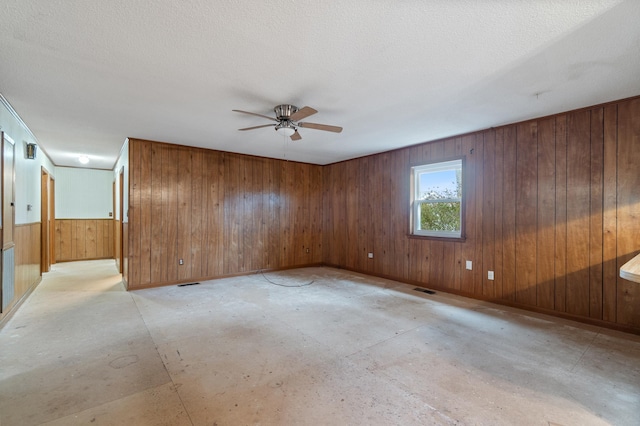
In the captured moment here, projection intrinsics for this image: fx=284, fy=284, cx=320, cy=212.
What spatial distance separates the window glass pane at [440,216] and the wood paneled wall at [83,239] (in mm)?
7821

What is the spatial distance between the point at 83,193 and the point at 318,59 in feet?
26.2

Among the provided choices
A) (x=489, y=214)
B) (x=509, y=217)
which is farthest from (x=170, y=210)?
(x=509, y=217)

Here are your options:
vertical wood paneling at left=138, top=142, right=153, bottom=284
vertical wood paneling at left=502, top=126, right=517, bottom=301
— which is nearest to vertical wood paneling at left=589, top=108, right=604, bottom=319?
vertical wood paneling at left=502, top=126, right=517, bottom=301

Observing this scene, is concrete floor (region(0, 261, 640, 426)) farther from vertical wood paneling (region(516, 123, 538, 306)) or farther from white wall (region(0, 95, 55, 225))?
white wall (region(0, 95, 55, 225))

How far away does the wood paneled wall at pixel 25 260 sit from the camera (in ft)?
11.5

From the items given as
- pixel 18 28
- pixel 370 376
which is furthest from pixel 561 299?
pixel 18 28

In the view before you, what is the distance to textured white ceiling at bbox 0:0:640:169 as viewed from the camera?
1653mm

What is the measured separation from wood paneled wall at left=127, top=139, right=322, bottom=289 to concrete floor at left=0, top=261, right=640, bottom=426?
1.16m

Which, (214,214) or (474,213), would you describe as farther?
(214,214)

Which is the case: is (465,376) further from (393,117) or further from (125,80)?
(125,80)

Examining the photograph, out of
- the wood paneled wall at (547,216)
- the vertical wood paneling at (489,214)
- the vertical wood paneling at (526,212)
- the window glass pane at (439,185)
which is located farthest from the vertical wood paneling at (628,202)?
the window glass pane at (439,185)

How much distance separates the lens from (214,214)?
17.2ft

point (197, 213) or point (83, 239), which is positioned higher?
point (197, 213)

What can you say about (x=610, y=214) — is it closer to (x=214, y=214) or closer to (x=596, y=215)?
(x=596, y=215)
